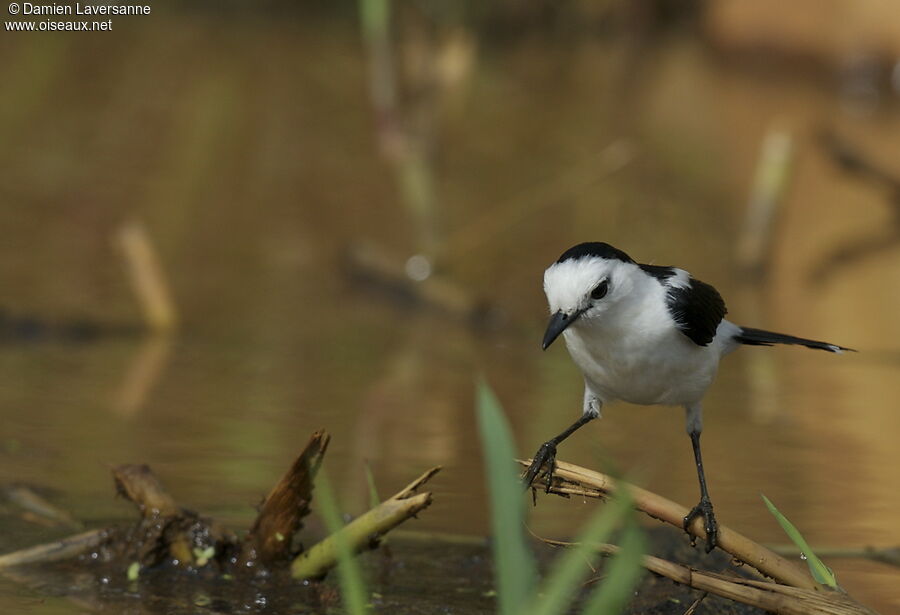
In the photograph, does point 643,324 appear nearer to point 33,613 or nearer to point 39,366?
point 33,613

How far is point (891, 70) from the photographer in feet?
57.8

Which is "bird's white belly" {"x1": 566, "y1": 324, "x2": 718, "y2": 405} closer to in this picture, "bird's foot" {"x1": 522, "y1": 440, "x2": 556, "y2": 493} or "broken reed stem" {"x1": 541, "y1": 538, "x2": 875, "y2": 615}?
"bird's foot" {"x1": 522, "y1": 440, "x2": 556, "y2": 493}

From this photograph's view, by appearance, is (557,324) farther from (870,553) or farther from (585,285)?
(870,553)

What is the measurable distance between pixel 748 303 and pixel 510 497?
6496 mm

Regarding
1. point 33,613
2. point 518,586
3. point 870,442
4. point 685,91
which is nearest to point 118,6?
point 685,91

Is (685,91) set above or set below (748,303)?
above

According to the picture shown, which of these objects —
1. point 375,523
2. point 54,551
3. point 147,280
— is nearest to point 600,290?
point 375,523

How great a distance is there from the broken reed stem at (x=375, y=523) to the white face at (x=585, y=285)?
45cm

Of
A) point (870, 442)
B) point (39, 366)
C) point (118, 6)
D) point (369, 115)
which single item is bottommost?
point (870, 442)

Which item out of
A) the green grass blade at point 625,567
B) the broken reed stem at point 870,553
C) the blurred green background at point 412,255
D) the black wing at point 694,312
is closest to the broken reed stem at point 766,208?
the blurred green background at point 412,255

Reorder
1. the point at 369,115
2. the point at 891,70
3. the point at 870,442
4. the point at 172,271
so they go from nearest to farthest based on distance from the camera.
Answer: the point at 870,442 < the point at 172,271 < the point at 369,115 < the point at 891,70

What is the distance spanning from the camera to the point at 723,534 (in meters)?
3.02

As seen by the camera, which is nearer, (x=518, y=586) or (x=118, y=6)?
(x=518, y=586)

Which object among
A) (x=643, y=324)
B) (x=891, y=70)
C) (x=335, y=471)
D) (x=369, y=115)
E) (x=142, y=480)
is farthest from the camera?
(x=891, y=70)
